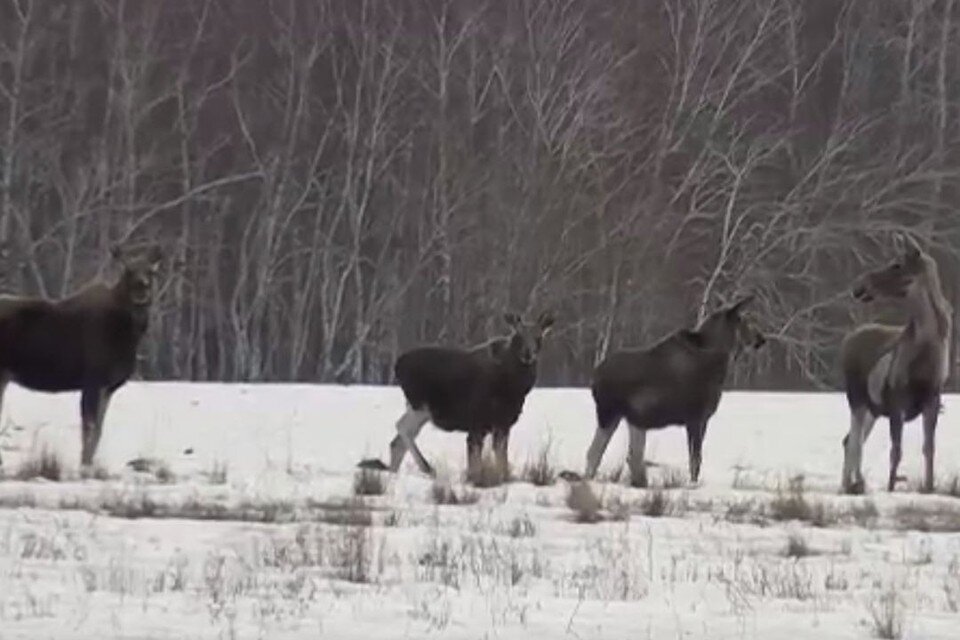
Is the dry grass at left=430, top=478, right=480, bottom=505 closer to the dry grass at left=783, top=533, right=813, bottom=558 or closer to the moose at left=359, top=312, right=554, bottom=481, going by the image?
the dry grass at left=783, top=533, right=813, bottom=558

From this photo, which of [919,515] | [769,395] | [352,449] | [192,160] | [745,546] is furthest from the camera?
[192,160]

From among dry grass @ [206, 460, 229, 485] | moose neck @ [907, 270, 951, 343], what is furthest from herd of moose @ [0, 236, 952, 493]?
dry grass @ [206, 460, 229, 485]

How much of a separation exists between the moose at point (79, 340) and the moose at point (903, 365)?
6575 millimetres

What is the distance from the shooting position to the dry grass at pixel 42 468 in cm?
1405

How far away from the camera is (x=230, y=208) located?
43.3 metres

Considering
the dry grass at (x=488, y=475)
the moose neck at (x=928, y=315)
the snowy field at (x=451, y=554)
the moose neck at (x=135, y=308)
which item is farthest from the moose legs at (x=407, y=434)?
the moose neck at (x=928, y=315)

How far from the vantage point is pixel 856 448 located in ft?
55.0

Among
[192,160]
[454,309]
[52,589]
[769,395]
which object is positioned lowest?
[52,589]

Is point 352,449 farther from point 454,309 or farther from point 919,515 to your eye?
point 454,309

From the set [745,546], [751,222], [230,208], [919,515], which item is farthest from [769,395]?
[230,208]

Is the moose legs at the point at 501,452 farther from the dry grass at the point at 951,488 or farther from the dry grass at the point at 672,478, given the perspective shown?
the dry grass at the point at 951,488

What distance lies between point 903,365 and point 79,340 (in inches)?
294

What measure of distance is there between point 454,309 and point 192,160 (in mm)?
7112

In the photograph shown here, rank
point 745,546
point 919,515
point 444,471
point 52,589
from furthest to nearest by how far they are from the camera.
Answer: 1. point 444,471
2. point 919,515
3. point 745,546
4. point 52,589
